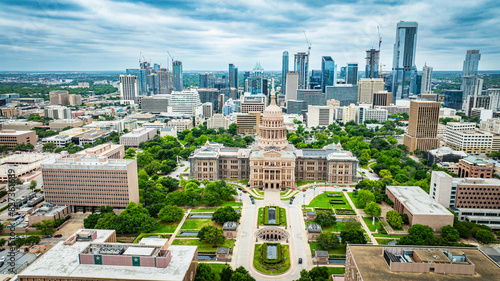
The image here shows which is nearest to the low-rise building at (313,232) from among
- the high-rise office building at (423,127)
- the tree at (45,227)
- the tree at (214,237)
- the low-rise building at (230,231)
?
the low-rise building at (230,231)

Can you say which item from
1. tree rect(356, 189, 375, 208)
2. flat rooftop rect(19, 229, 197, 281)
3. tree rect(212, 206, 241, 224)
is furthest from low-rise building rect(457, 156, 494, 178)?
flat rooftop rect(19, 229, 197, 281)

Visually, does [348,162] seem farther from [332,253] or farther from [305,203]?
[332,253]

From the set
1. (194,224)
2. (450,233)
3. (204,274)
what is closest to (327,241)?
(204,274)

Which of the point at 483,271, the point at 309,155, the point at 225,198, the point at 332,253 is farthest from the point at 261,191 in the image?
the point at 483,271

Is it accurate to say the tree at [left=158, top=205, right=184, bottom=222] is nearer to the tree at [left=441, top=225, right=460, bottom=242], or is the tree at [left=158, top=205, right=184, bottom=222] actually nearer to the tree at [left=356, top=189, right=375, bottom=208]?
the tree at [left=356, top=189, right=375, bottom=208]

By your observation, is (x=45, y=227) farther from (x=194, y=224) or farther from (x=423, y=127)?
(x=423, y=127)

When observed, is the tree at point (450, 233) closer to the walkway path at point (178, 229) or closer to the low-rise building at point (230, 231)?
the low-rise building at point (230, 231)
